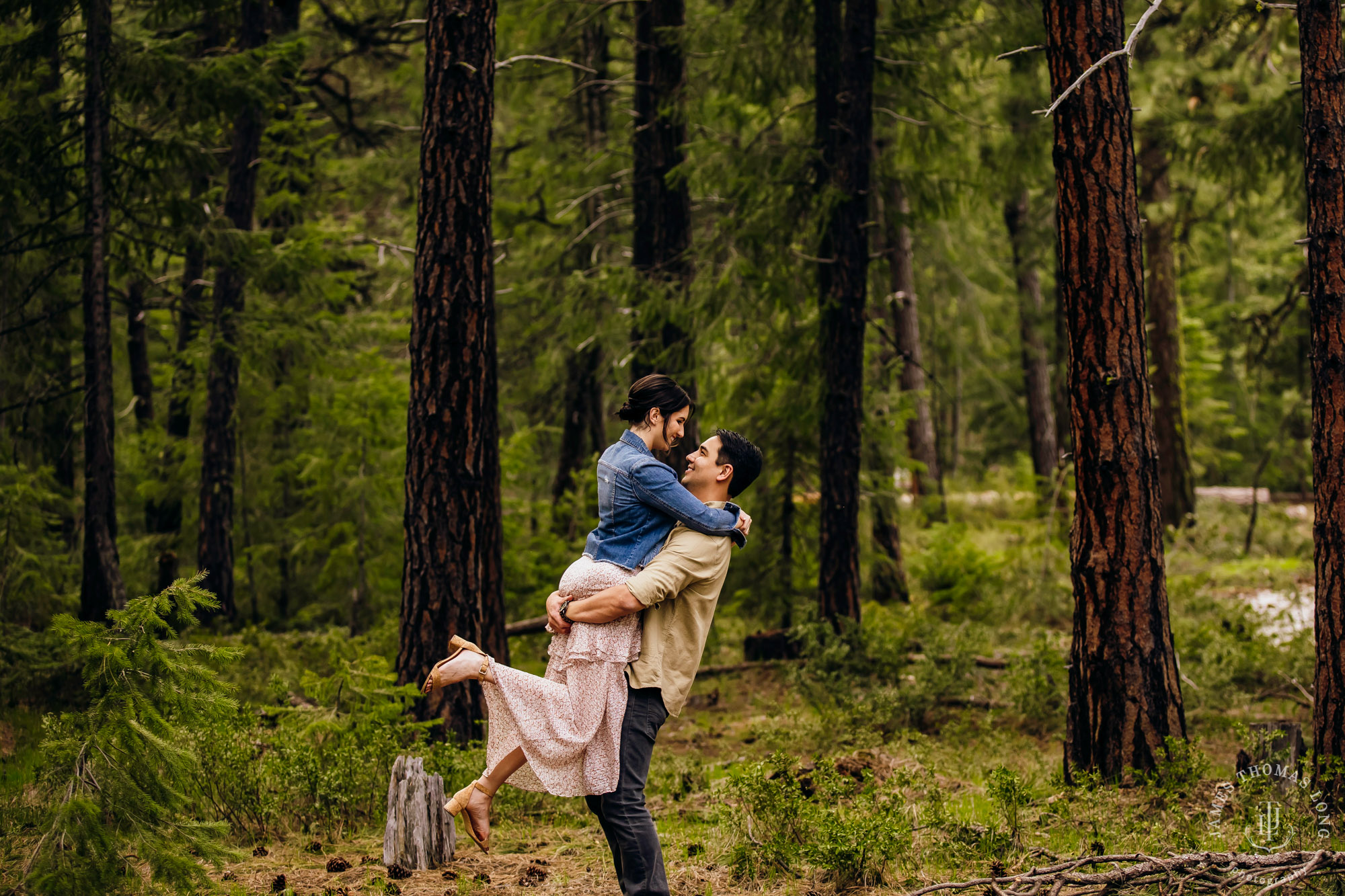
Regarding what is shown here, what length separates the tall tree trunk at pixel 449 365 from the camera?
272 inches

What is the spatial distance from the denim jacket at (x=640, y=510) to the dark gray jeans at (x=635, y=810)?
0.53 meters

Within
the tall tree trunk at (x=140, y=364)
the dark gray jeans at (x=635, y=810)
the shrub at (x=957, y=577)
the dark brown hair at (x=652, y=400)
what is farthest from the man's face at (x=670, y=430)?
the tall tree trunk at (x=140, y=364)

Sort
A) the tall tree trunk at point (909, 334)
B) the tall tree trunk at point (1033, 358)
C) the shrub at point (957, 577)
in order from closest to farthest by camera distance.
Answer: the shrub at point (957, 577), the tall tree trunk at point (909, 334), the tall tree trunk at point (1033, 358)

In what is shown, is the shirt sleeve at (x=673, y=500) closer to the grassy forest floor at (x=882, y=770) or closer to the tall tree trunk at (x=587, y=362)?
the grassy forest floor at (x=882, y=770)

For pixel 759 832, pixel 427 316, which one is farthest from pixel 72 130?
pixel 759 832

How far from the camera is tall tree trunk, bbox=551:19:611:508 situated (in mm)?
14430

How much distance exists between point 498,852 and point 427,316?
3.48 metres

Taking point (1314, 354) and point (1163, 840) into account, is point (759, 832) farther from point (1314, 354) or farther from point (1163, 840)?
point (1314, 354)

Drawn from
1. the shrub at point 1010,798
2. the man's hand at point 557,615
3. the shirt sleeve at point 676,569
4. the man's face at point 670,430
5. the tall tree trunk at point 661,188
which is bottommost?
the shrub at point 1010,798

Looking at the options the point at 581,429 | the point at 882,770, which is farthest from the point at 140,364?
the point at 882,770

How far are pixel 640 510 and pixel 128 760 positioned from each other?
89.1 inches

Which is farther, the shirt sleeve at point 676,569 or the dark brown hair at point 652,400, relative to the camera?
the dark brown hair at point 652,400
